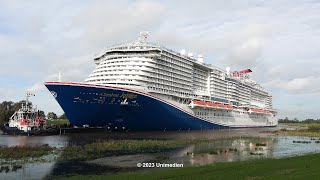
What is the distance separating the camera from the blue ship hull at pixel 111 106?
5903 cm

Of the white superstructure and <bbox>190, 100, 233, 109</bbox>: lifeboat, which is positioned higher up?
the white superstructure

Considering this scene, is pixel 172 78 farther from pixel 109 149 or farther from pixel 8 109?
pixel 8 109

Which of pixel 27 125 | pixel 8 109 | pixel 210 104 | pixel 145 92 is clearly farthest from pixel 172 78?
pixel 8 109

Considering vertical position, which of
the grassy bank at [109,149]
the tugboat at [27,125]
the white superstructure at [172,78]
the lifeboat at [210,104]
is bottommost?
the grassy bank at [109,149]

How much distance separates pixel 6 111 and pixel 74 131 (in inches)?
1950

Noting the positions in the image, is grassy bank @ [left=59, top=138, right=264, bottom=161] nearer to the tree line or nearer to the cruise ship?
the cruise ship

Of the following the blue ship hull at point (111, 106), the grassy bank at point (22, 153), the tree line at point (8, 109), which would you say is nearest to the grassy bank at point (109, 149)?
the grassy bank at point (22, 153)

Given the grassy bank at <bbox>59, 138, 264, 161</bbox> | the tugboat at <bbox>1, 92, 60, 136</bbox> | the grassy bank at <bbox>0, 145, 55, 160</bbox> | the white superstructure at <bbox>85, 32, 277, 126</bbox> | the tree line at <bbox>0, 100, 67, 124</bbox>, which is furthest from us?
the tree line at <bbox>0, 100, 67, 124</bbox>

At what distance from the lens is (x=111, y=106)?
61.3m

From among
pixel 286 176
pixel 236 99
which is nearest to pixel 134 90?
pixel 286 176

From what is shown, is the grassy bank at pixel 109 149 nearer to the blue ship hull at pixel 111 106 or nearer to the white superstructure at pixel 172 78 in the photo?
the blue ship hull at pixel 111 106

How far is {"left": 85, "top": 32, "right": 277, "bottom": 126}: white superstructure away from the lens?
6756 cm

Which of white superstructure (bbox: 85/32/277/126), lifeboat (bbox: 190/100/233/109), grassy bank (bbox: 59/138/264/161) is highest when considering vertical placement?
white superstructure (bbox: 85/32/277/126)

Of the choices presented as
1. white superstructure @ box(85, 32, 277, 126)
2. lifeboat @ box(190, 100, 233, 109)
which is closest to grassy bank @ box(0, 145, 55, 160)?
white superstructure @ box(85, 32, 277, 126)
